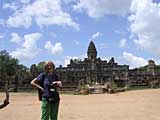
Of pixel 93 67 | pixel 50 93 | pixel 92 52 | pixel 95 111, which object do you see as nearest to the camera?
pixel 50 93

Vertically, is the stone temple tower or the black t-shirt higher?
the stone temple tower

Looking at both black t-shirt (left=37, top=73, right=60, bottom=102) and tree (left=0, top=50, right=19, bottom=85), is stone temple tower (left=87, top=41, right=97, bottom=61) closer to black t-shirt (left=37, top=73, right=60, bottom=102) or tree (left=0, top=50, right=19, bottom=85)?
tree (left=0, top=50, right=19, bottom=85)

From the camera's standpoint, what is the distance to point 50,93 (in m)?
8.87

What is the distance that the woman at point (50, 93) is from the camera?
28.9ft

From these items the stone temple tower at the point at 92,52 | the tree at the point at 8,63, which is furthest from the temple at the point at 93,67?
the tree at the point at 8,63

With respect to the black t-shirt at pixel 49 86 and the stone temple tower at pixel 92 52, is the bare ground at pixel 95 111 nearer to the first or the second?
the black t-shirt at pixel 49 86

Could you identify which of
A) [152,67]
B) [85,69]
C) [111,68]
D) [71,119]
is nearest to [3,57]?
[85,69]

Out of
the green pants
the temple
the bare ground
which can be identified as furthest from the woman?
the temple

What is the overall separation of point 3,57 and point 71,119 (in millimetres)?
112837

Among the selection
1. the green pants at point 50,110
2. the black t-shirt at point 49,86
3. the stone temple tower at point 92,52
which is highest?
the stone temple tower at point 92,52

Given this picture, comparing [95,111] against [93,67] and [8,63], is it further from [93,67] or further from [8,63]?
[93,67]

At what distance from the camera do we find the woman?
882 cm

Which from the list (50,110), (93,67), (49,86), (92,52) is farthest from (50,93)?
(92,52)

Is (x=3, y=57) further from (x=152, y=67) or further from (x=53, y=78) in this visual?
(x=53, y=78)
